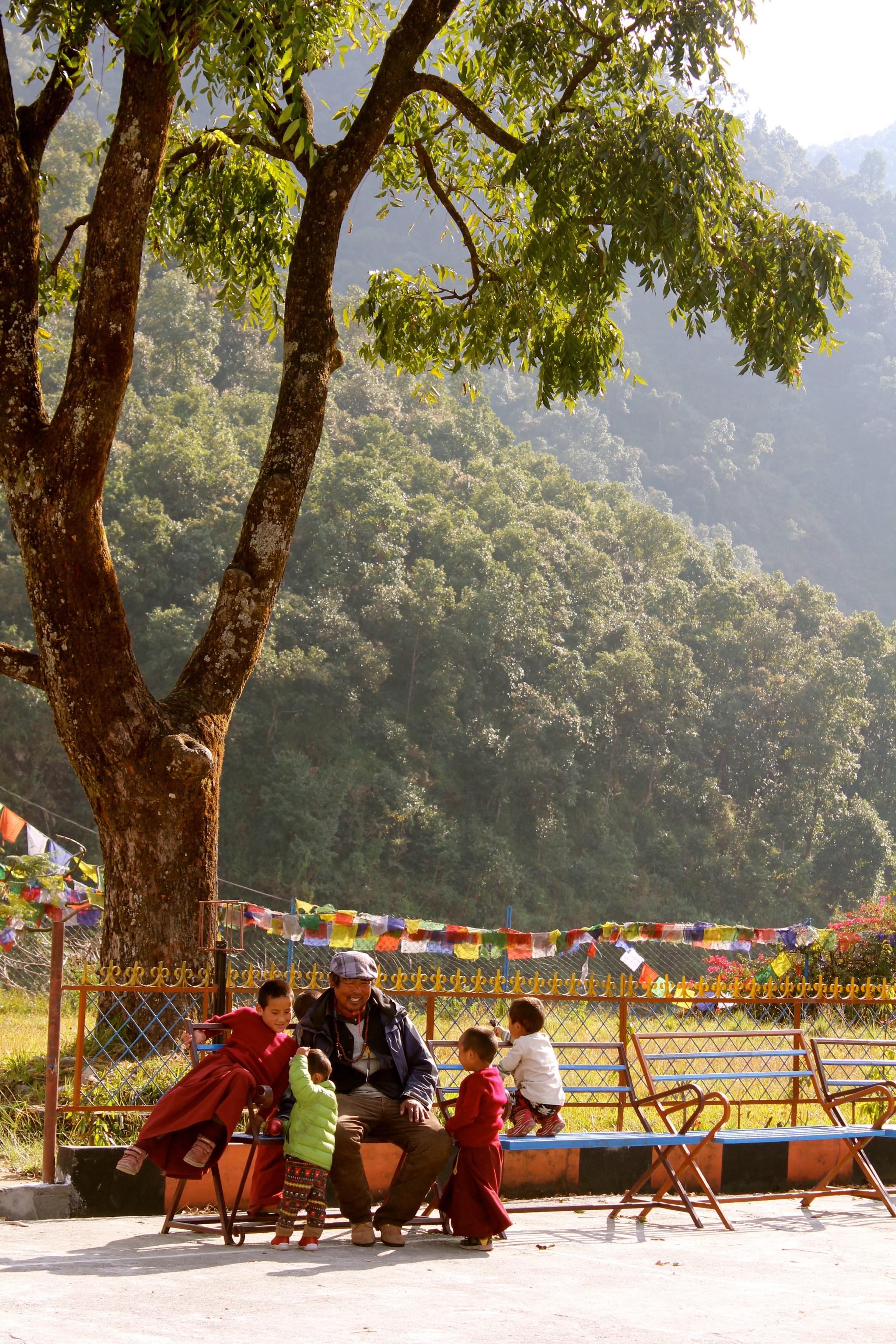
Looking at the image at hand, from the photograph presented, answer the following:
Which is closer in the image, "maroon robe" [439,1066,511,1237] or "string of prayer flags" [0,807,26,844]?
"maroon robe" [439,1066,511,1237]

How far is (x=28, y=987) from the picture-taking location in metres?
15.9

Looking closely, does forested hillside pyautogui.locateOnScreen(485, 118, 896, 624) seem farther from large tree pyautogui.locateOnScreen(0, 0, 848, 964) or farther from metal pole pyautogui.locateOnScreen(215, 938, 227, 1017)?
metal pole pyautogui.locateOnScreen(215, 938, 227, 1017)

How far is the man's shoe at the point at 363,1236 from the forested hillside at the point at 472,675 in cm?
2426

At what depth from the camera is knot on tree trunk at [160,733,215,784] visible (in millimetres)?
6586

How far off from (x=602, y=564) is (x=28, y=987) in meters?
27.8

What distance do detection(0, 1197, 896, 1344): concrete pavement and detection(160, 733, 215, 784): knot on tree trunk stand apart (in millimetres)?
2304

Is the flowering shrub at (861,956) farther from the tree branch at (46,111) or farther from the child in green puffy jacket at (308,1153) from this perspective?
the tree branch at (46,111)

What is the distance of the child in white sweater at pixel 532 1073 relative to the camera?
17.4 feet

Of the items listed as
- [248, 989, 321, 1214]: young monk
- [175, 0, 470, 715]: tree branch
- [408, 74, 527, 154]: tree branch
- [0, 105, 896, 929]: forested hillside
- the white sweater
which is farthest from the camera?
[0, 105, 896, 929]: forested hillside

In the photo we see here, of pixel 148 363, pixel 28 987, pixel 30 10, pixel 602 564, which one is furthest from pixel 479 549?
pixel 30 10

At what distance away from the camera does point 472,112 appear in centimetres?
883

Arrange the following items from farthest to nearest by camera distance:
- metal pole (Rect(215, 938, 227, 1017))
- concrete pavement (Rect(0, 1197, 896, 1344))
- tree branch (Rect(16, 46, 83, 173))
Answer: tree branch (Rect(16, 46, 83, 173)) < metal pole (Rect(215, 938, 227, 1017)) < concrete pavement (Rect(0, 1197, 896, 1344))

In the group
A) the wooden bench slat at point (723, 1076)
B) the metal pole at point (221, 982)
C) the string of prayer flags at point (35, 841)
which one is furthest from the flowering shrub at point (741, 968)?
the metal pole at point (221, 982)

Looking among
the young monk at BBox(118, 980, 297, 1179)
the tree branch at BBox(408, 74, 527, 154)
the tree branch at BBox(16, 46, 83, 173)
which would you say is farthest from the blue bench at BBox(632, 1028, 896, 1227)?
the tree branch at BBox(16, 46, 83, 173)
